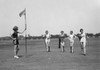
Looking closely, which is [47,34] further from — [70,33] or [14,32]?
[14,32]

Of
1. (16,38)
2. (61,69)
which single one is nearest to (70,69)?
(61,69)

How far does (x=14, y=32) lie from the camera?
50.3ft

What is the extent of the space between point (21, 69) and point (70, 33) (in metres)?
10.1

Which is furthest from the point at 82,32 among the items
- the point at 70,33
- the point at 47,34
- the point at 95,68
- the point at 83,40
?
the point at 95,68

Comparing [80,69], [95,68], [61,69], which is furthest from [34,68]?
[95,68]

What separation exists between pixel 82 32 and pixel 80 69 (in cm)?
762

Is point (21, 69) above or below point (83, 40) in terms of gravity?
below

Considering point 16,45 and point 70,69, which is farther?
point 16,45

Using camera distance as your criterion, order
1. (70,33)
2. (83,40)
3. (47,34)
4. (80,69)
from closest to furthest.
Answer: (80,69) → (83,40) → (70,33) → (47,34)

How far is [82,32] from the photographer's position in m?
16.8

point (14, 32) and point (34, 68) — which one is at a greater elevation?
point (14, 32)

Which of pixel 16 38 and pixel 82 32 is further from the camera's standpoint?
pixel 82 32

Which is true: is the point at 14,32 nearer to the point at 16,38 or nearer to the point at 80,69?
the point at 16,38

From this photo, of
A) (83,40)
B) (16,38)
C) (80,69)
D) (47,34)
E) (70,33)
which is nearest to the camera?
(80,69)
